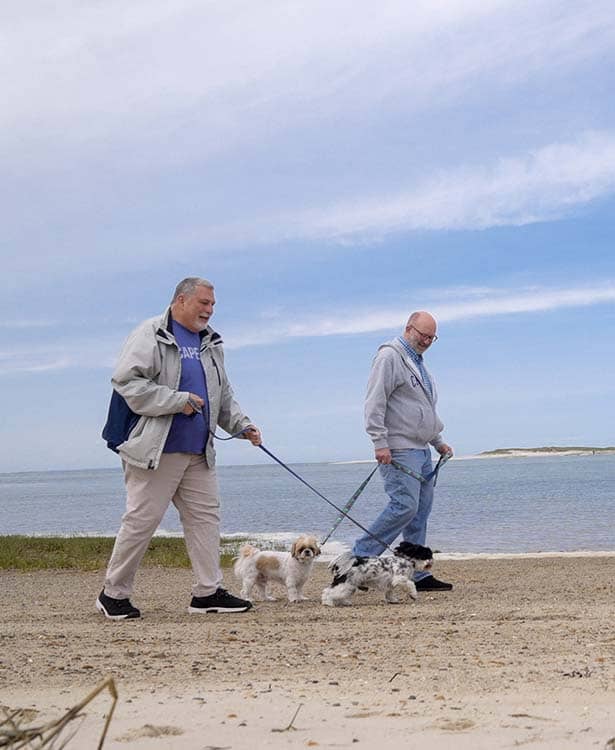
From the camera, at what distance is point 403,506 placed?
8.19m

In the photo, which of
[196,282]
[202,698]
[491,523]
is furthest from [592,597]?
[491,523]

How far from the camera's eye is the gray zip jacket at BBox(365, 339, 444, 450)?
837 centimetres

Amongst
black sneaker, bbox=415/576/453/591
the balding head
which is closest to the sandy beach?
black sneaker, bbox=415/576/453/591

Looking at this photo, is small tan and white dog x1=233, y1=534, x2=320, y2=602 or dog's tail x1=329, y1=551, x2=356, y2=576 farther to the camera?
small tan and white dog x1=233, y1=534, x2=320, y2=602

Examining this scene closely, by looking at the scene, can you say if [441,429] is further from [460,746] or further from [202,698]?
[460,746]

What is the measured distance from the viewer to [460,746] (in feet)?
10.6

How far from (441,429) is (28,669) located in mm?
4813

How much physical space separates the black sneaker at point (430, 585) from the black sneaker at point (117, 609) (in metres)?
2.69

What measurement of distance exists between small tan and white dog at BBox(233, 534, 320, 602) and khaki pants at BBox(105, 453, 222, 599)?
122cm

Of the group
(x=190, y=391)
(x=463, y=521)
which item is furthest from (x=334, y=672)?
(x=463, y=521)

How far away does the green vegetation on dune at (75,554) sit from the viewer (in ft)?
41.6

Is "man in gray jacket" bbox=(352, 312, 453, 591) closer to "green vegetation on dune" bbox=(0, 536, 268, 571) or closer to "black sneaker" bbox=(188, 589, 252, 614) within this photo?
"black sneaker" bbox=(188, 589, 252, 614)

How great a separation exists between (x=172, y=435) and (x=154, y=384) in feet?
1.24

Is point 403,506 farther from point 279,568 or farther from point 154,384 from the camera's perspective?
point 154,384
